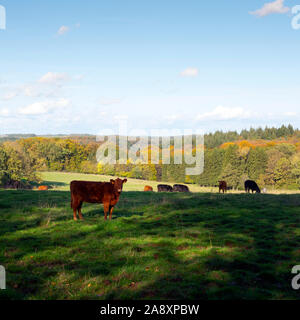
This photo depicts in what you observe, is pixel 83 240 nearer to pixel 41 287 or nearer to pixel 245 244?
pixel 41 287

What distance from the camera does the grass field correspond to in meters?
6.40

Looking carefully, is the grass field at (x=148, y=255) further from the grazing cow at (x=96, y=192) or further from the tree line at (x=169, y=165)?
the tree line at (x=169, y=165)

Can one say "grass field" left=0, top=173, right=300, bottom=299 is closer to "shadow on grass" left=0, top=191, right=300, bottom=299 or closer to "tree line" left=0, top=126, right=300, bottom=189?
"shadow on grass" left=0, top=191, right=300, bottom=299

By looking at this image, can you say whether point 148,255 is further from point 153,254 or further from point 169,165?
point 169,165

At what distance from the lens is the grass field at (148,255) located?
640cm

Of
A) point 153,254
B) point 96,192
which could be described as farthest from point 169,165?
point 153,254

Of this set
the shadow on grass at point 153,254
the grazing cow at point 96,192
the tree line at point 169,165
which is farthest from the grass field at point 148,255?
the tree line at point 169,165

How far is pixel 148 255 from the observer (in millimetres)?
8477

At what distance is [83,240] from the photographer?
966cm

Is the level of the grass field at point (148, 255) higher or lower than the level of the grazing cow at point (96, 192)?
lower

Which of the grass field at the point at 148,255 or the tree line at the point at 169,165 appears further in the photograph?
the tree line at the point at 169,165

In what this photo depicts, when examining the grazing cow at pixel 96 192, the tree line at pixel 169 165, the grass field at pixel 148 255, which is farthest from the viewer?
the tree line at pixel 169 165

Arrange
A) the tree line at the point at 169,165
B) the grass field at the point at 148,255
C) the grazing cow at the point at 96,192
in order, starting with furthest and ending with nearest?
the tree line at the point at 169,165 → the grazing cow at the point at 96,192 → the grass field at the point at 148,255
